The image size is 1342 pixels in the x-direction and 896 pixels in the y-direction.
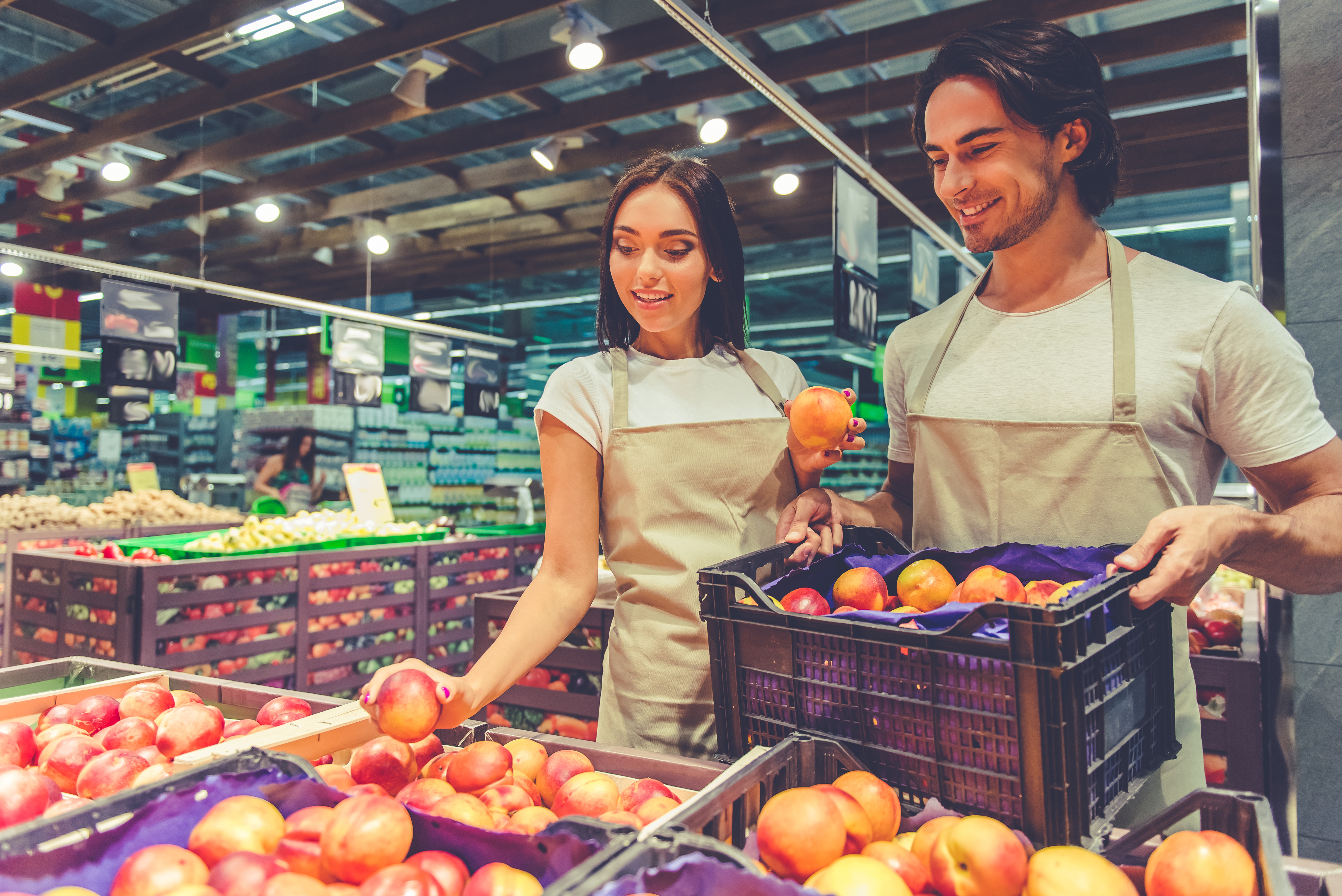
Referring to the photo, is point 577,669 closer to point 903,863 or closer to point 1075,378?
point 1075,378

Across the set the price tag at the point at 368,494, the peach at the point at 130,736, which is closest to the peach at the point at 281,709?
the peach at the point at 130,736

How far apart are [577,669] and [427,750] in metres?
2.02

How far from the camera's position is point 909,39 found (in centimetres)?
493

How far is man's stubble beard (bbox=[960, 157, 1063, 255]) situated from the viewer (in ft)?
4.75

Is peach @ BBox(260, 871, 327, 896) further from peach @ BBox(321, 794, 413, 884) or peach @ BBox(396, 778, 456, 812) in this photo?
peach @ BBox(396, 778, 456, 812)

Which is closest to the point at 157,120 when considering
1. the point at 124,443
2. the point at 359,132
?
the point at 359,132

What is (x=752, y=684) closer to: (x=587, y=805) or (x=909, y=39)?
(x=587, y=805)

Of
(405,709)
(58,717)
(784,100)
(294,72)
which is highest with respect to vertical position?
(294,72)

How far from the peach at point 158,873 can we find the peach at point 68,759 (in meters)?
0.54

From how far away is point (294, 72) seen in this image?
5.38 metres

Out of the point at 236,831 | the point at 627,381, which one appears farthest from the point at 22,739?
the point at 627,381

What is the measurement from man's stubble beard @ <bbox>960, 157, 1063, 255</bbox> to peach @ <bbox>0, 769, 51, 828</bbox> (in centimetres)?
166

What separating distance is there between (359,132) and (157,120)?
1.44 metres

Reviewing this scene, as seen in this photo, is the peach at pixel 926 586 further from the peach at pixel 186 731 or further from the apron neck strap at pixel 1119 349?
the peach at pixel 186 731
